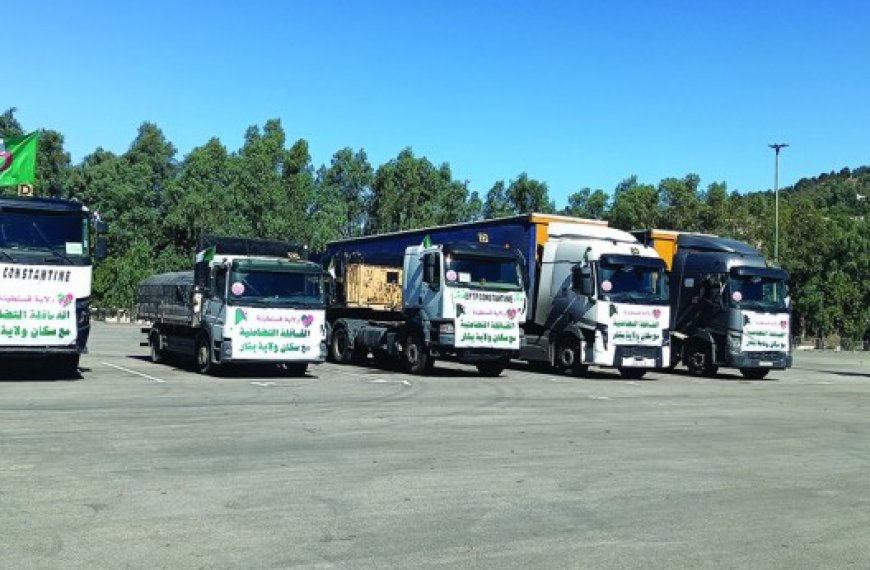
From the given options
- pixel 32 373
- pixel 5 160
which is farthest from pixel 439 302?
pixel 5 160

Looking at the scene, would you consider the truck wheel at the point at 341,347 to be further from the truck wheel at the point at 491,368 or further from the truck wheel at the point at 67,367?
the truck wheel at the point at 67,367

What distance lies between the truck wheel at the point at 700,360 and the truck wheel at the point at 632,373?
206cm

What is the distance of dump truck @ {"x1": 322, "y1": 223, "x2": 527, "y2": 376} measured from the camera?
21.4 m

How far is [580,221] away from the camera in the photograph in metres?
25.1

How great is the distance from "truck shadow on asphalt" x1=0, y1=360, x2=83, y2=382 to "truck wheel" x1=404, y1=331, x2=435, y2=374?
303 inches

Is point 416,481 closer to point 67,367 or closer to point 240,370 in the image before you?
point 67,367

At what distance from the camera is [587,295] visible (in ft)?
75.0

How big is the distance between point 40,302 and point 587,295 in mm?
12750

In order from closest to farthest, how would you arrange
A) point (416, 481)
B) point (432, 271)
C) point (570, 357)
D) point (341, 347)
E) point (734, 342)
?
point (416, 481)
point (432, 271)
point (570, 357)
point (734, 342)
point (341, 347)

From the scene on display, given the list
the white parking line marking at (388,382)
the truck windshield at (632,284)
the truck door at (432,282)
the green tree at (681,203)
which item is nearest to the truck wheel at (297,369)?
the white parking line marking at (388,382)

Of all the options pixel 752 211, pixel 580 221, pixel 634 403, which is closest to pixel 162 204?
pixel 752 211

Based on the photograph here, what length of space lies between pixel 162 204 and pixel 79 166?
1149cm

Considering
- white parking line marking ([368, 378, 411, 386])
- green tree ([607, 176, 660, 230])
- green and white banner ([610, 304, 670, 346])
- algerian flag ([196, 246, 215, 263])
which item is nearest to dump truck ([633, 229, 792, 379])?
green and white banner ([610, 304, 670, 346])

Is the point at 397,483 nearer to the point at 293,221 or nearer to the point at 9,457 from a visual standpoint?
the point at 9,457
